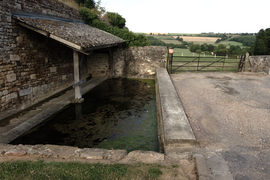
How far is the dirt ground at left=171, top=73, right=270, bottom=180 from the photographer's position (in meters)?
3.15

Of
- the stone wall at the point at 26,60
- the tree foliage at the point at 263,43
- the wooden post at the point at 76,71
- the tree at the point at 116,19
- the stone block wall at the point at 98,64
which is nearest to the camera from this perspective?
the stone wall at the point at 26,60

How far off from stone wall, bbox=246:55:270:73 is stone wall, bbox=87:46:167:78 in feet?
19.9

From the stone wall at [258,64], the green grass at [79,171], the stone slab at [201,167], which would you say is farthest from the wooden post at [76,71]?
the stone wall at [258,64]

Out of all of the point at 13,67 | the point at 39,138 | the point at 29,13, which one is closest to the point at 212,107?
the point at 39,138

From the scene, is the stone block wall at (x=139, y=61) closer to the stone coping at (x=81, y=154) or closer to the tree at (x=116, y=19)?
the tree at (x=116, y=19)

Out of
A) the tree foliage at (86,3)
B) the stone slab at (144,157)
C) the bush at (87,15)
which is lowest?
the stone slab at (144,157)

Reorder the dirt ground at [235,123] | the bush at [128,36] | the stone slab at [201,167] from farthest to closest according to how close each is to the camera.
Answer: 1. the bush at [128,36]
2. the dirt ground at [235,123]
3. the stone slab at [201,167]

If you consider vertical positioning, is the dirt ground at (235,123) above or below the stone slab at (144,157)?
above

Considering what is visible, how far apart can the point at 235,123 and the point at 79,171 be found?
408 cm

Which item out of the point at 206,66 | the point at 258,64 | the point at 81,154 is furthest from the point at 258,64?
the point at 81,154

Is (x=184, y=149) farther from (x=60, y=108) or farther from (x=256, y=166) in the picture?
(x=60, y=108)

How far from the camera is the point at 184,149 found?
3.53 m

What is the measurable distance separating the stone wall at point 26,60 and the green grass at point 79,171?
10.7ft

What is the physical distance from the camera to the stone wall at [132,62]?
12466 mm
